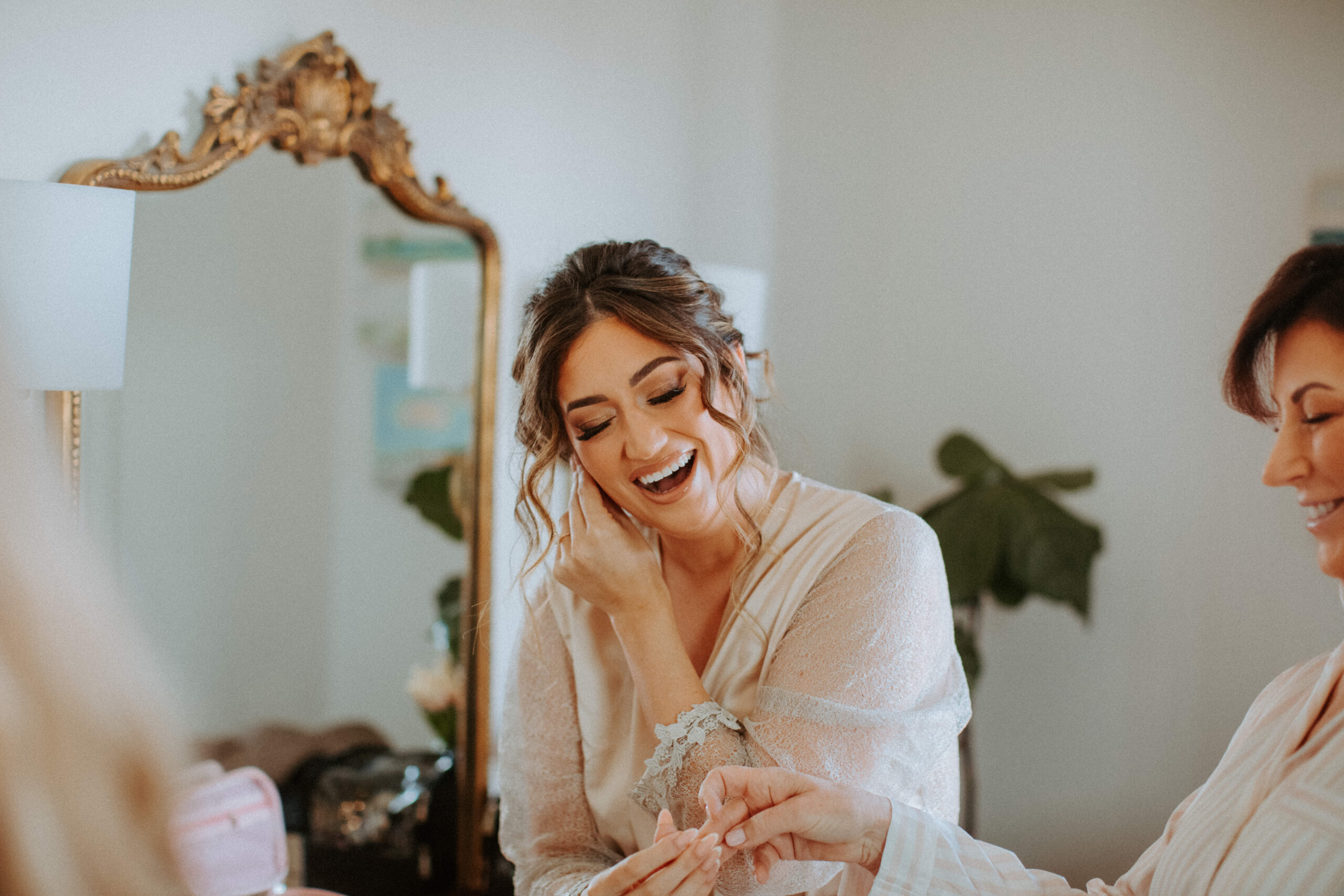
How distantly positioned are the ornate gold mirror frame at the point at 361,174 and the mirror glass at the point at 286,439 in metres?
0.04

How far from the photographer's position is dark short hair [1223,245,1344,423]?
3.07 ft

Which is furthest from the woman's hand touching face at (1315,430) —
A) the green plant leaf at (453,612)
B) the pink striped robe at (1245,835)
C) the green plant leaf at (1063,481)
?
the green plant leaf at (453,612)

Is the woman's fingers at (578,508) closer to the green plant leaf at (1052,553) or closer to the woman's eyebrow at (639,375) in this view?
the woman's eyebrow at (639,375)

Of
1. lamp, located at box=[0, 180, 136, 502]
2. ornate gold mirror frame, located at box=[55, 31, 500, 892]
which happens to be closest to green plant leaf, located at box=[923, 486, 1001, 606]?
ornate gold mirror frame, located at box=[55, 31, 500, 892]

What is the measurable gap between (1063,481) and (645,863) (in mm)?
1639

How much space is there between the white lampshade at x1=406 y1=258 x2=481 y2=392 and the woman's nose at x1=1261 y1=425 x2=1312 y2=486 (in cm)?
166

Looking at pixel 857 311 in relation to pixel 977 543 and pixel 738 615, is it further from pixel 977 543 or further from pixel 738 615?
pixel 738 615

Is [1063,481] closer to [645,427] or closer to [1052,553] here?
[1052,553]

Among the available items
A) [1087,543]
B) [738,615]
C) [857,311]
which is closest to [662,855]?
[738,615]

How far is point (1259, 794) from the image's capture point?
93cm

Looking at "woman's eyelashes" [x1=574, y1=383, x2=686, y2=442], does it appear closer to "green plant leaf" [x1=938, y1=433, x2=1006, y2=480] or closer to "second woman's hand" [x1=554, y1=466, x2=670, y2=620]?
"second woman's hand" [x1=554, y1=466, x2=670, y2=620]

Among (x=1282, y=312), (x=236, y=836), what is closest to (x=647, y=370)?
(x=1282, y=312)

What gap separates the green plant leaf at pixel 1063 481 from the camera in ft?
7.71

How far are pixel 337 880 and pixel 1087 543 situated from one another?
1.72 metres
